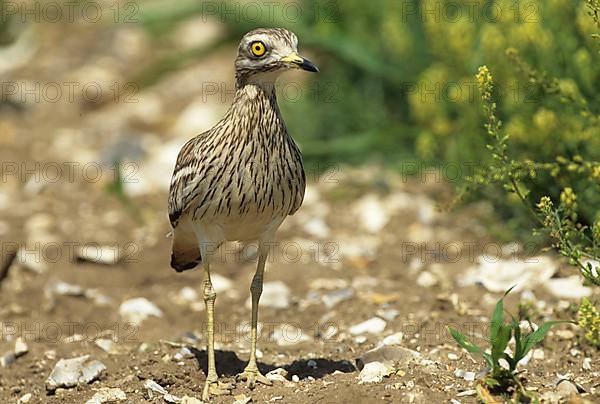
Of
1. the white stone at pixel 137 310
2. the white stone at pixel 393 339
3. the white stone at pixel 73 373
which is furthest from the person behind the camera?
the white stone at pixel 137 310

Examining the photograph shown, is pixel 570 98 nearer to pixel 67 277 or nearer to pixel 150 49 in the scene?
pixel 67 277

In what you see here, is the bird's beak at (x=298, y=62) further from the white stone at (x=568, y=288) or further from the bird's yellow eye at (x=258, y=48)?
the white stone at (x=568, y=288)

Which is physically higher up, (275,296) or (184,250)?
(184,250)

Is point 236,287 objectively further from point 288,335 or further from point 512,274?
point 512,274

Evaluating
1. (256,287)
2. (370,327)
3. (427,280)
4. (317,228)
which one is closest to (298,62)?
(256,287)

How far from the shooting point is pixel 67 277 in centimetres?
688

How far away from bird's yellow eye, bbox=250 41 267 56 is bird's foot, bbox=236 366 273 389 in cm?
141

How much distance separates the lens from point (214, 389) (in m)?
4.69

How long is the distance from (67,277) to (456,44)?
301 cm

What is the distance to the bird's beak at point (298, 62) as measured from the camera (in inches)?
180

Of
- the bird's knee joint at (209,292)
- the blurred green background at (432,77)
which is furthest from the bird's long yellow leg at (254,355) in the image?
the blurred green background at (432,77)

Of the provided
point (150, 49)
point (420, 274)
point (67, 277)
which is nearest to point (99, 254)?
point (67, 277)

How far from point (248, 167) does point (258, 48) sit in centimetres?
52

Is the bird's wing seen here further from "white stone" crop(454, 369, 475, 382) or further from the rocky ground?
"white stone" crop(454, 369, 475, 382)
